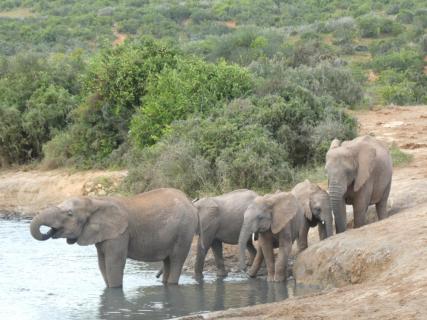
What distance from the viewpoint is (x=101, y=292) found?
1254 centimetres

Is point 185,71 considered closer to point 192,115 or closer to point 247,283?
point 192,115

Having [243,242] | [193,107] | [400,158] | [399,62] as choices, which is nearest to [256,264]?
[243,242]

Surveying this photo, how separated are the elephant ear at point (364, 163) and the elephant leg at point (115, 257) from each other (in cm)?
318

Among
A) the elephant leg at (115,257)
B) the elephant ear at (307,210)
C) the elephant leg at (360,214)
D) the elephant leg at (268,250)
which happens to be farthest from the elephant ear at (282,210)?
the elephant leg at (115,257)

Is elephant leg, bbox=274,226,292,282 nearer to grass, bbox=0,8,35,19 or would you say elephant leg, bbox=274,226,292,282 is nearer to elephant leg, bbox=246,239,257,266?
elephant leg, bbox=246,239,257,266

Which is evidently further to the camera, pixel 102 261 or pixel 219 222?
pixel 219 222

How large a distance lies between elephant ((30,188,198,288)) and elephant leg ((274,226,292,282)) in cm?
116

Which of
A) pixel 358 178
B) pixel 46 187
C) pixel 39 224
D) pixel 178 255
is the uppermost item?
pixel 39 224

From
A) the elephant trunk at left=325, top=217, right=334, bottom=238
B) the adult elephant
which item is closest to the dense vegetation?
the adult elephant

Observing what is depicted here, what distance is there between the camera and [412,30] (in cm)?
4509

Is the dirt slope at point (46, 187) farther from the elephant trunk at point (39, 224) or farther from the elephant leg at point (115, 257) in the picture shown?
the elephant trunk at point (39, 224)

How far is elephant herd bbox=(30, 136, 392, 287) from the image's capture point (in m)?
12.2

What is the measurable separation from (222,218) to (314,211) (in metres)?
1.28

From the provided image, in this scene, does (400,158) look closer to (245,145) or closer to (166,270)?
(245,145)
